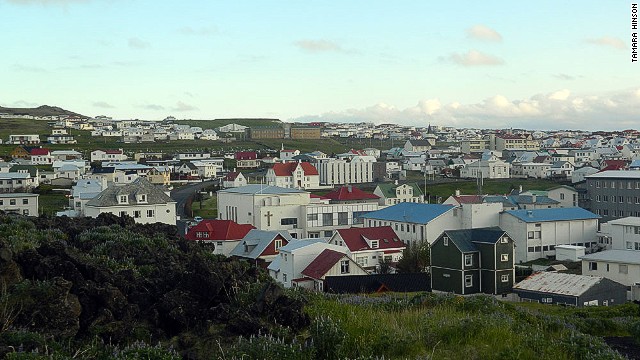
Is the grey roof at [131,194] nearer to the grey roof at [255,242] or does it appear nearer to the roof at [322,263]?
the grey roof at [255,242]

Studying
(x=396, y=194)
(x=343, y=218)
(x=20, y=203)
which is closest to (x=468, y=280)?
(x=343, y=218)

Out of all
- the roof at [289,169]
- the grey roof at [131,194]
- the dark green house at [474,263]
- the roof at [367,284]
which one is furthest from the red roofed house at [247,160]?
the roof at [367,284]

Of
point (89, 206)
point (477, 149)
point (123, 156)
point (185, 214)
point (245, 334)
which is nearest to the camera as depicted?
point (245, 334)

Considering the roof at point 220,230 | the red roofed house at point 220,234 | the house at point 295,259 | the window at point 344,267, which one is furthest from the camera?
the roof at point 220,230

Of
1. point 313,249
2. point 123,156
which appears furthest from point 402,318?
point 123,156

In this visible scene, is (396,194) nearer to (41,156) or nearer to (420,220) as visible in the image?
(420,220)

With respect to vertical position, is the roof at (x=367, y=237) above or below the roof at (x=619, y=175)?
below

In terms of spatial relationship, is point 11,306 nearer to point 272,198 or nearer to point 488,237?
point 488,237
